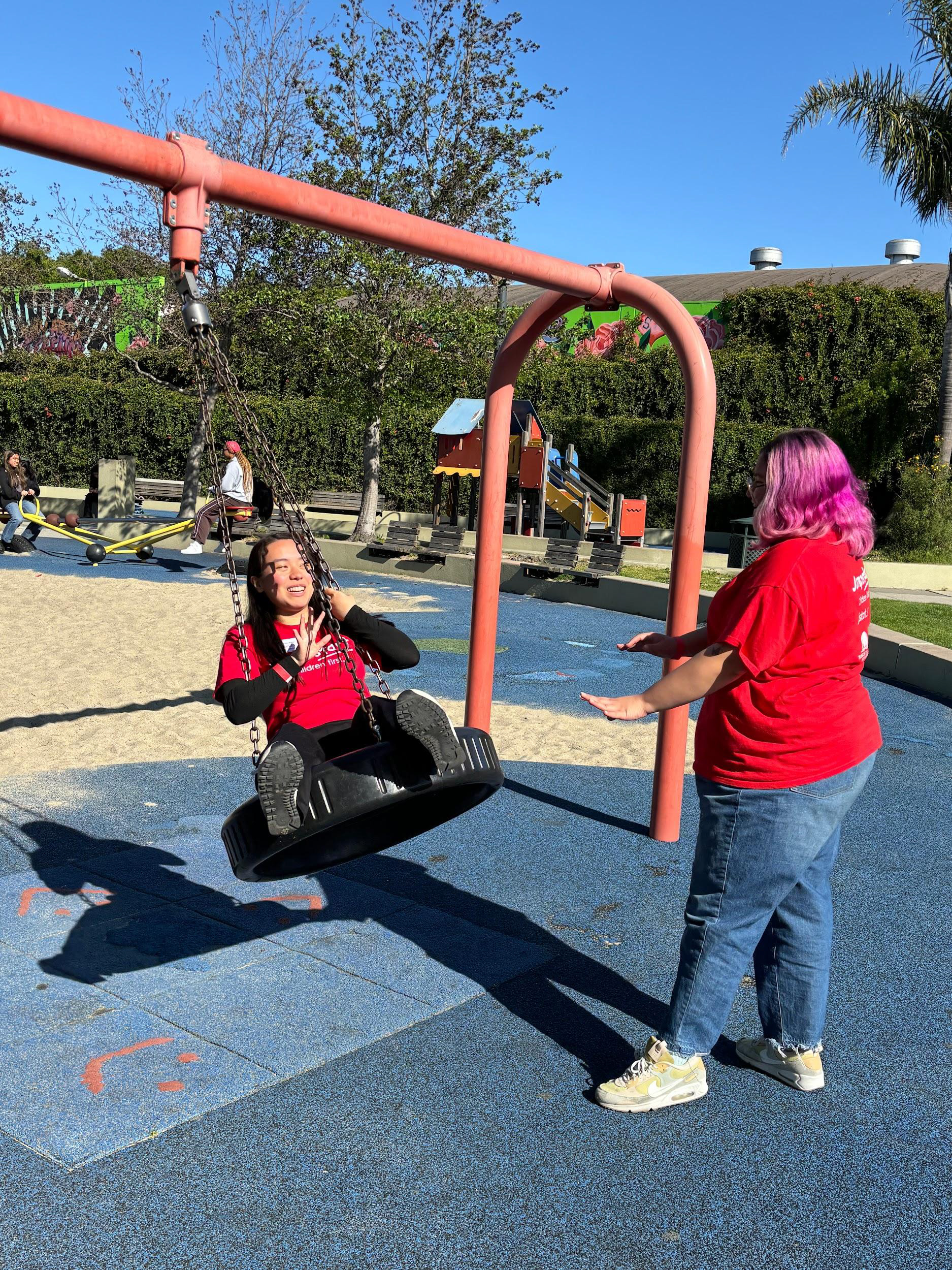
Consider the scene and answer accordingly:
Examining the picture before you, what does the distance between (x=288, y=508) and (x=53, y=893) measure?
1807 mm

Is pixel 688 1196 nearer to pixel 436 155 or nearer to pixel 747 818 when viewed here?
pixel 747 818

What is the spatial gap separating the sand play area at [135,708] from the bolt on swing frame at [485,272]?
4.96 feet

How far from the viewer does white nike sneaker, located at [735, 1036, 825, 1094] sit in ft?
9.89

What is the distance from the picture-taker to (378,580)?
1538 cm

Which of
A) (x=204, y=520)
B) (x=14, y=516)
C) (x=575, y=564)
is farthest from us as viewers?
(x=575, y=564)

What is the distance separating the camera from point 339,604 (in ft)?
11.2

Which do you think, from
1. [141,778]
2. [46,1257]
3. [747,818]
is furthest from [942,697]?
[46,1257]

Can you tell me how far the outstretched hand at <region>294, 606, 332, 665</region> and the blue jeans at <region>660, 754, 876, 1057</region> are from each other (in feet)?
4.10

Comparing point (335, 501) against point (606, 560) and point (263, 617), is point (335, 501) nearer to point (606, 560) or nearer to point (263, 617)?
point (606, 560)

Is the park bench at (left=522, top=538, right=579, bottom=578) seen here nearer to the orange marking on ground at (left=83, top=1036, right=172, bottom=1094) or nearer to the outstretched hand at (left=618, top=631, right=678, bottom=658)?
the outstretched hand at (left=618, top=631, right=678, bottom=658)

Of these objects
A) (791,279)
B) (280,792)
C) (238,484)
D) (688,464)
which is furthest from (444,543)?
(791,279)

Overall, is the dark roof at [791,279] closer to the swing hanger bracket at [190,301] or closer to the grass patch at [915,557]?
the grass patch at [915,557]

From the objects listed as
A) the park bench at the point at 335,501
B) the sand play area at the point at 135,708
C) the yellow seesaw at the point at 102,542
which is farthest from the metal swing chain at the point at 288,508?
the park bench at the point at 335,501

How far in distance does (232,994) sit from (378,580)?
12.2 meters
